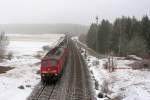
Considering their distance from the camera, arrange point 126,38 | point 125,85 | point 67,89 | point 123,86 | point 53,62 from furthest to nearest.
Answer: point 126,38 < point 53,62 < point 67,89 < point 125,85 < point 123,86

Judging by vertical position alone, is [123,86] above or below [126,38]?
below

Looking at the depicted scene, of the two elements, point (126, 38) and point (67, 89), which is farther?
point (126, 38)

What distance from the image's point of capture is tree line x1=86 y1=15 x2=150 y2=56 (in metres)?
65.3

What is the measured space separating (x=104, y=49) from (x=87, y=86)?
197 ft

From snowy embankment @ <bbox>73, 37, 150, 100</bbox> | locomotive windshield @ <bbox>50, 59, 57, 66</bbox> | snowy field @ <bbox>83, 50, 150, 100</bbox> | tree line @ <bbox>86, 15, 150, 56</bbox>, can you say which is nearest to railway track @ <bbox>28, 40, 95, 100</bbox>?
snowy embankment @ <bbox>73, 37, 150, 100</bbox>

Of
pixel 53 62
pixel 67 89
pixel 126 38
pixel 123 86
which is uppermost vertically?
pixel 126 38

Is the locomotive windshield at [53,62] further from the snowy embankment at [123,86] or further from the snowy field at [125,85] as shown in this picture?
the snowy field at [125,85]

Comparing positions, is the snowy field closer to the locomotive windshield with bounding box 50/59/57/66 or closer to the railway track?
the railway track

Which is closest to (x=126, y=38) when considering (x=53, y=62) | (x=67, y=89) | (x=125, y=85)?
(x=53, y=62)

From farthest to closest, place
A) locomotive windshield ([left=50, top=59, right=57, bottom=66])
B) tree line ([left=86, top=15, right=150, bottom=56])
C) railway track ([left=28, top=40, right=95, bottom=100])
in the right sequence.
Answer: tree line ([left=86, top=15, right=150, bottom=56]) < locomotive windshield ([left=50, top=59, right=57, bottom=66]) < railway track ([left=28, top=40, right=95, bottom=100])

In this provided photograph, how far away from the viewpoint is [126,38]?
80.1 metres

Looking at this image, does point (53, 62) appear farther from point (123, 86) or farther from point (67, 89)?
point (123, 86)

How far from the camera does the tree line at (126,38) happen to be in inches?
2571

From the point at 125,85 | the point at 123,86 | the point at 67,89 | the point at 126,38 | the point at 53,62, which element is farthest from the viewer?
the point at 126,38
